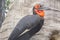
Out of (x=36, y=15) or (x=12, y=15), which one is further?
→ (x=12, y=15)

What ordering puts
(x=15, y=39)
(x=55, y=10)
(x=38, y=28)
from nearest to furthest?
(x=15, y=39) → (x=38, y=28) → (x=55, y=10)

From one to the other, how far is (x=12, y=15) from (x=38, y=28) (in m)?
0.49

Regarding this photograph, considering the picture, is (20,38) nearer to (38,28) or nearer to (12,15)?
(38,28)

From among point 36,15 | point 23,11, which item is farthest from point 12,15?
point 36,15

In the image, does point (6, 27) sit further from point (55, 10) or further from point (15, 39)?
point (55, 10)

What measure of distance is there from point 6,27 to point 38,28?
0.44m

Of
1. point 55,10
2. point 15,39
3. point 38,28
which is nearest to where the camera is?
point 15,39

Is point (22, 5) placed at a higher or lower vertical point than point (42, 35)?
higher

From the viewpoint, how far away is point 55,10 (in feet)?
11.7

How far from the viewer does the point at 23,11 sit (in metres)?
3.61

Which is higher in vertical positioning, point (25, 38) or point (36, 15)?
point (36, 15)

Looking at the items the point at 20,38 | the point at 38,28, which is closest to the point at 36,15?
the point at 38,28

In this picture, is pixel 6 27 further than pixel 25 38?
Yes

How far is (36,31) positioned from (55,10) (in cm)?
47
